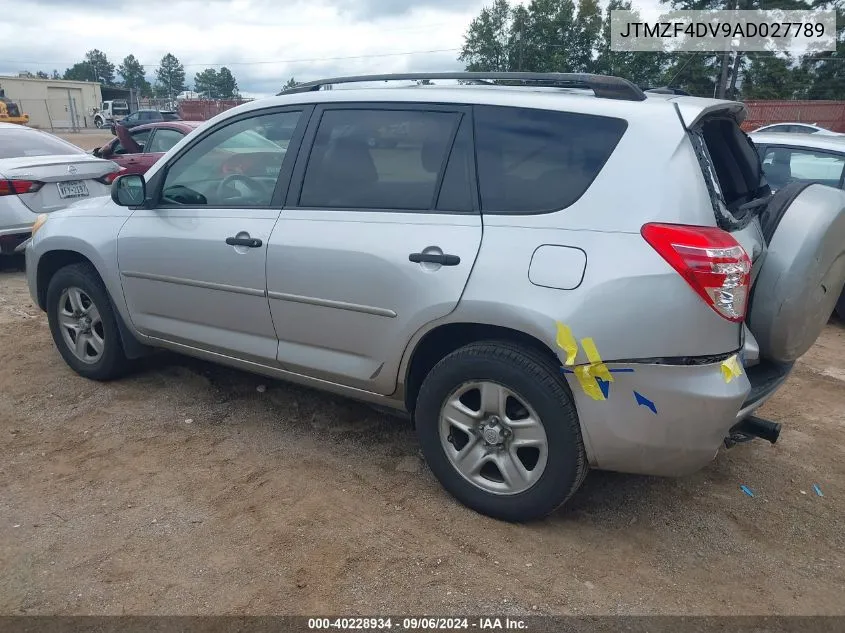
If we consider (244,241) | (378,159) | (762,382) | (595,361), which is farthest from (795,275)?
(244,241)

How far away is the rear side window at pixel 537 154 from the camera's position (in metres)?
2.71

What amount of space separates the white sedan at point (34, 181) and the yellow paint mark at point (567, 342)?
21.0ft

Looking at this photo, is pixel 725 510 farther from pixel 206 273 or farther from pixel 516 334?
pixel 206 273

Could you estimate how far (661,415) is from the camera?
8.39 ft

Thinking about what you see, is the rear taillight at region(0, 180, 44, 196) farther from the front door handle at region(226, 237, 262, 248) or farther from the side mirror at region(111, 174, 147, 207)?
the front door handle at region(226, 237, 262, 248)

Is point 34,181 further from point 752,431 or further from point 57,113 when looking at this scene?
point 57,113

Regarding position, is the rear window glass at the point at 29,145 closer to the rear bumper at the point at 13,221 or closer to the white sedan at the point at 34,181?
the white sedan at the point at 34,181

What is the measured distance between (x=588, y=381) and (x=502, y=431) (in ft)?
1.51

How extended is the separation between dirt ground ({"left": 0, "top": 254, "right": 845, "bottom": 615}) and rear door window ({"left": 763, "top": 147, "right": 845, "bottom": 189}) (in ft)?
9.33

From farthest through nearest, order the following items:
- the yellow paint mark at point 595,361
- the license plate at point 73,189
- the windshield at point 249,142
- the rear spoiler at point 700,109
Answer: the license plate at point 73,189 < the windshield at point 249,142 < the rear spoiler at point 700,109 < the yellow paint mark at point 595,361

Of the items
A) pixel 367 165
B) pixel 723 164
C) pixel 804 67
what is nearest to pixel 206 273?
pixel 367 165

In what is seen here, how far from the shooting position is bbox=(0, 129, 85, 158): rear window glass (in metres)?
7.50

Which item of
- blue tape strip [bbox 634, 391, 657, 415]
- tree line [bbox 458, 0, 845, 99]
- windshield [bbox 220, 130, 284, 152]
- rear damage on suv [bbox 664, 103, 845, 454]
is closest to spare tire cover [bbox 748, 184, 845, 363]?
rear damage on suv [bbox 664, 103, 845, 454]

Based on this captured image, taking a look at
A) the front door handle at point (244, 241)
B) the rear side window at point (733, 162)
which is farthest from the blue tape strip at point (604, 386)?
the front door handle at point (244, 241)
